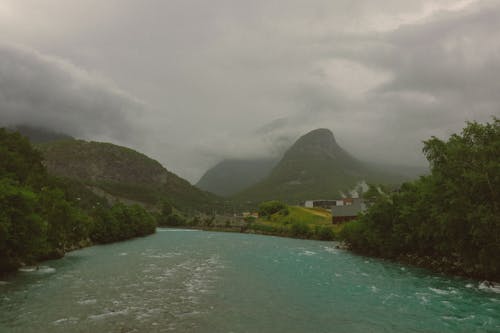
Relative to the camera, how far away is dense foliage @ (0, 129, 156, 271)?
46.6 meters

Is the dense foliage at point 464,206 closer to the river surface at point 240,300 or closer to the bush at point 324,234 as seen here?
the river surface at point 240,300

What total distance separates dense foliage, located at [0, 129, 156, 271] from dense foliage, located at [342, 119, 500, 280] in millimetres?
51986

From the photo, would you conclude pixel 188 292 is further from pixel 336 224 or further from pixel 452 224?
pixel 336 224

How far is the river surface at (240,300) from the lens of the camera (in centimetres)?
2841

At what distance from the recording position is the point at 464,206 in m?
48.1

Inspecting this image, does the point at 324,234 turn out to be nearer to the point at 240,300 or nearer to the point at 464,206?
the point at 464,206

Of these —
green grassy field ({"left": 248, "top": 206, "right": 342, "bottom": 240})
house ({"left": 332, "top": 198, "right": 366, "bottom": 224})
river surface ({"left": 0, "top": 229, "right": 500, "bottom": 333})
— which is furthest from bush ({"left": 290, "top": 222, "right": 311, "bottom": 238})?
river surface ({"left": 0, "top": 229, "right": 500, "bottom": 333})

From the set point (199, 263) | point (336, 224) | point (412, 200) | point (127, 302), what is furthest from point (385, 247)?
point (336, 224)

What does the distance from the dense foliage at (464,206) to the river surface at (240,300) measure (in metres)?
4.02

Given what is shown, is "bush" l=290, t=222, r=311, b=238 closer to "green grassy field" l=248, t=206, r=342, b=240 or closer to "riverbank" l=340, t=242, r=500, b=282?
"green grassy field" l=248, t=206, r=342, b=240

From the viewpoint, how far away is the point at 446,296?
4022 cm

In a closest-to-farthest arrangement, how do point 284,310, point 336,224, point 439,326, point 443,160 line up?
point 439,326, point 284,310, point 443,160, point 336,224

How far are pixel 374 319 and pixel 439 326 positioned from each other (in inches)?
182

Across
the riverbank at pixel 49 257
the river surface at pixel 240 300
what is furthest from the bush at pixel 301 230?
the river surface at pixel 240 300
